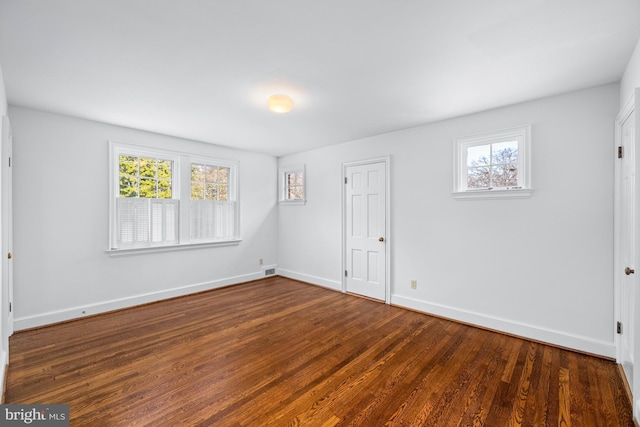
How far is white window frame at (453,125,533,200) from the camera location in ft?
9.98

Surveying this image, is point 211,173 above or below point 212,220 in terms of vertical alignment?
above

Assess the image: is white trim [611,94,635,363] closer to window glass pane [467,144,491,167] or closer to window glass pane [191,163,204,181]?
window glass pane [467,144,491,167]

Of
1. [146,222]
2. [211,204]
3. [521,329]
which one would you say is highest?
[211,204]

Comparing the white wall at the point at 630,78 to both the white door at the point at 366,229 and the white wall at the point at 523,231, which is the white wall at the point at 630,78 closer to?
the white wall at the point at 523,231

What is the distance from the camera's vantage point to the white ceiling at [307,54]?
172 centimetres

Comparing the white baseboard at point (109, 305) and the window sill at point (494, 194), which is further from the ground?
the window sill at point (494, 194)

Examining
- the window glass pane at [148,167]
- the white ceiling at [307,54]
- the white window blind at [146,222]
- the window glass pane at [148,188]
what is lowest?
the white window blind at [146,222]

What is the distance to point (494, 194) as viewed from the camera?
3227 mm

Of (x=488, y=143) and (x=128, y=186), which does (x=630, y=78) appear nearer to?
(x=488, y=143)

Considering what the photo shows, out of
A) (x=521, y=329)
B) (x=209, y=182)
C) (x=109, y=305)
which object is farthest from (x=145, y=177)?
(x=521, y=329)

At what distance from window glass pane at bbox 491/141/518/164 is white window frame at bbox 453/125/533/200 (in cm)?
4

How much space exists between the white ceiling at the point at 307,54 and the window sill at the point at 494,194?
94cm

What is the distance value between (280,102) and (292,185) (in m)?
2.97

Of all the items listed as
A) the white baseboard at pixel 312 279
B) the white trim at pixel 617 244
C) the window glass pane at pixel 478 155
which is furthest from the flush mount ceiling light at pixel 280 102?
the white baseboard at pixel 312 279
